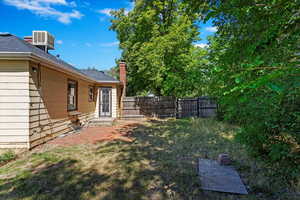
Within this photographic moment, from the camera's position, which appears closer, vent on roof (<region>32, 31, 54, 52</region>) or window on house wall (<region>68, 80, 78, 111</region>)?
window on house wall (<region>68, 80, 78, 111</region>)

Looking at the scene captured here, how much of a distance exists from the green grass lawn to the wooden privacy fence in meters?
6.41

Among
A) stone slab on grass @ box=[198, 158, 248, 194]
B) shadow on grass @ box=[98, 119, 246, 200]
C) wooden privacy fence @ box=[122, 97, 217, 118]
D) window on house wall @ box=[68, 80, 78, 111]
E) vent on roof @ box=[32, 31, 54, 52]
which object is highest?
vent on roof @ box=[32, 31, 54, 52]

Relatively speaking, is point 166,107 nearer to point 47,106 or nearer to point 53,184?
point 47,106

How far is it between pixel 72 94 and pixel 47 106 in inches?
85.0

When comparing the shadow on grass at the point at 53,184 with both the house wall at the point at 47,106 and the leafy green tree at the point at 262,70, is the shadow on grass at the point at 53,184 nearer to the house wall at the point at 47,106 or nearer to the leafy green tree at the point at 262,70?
the house wall at the point at 47,106

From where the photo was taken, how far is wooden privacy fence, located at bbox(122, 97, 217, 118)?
11.2 meters

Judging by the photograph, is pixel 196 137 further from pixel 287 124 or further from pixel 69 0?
pixel 69 0

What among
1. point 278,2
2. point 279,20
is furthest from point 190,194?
point 278,2

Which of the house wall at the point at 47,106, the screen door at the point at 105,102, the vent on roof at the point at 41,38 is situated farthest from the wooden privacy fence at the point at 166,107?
the vent on roof at the point at 41,38

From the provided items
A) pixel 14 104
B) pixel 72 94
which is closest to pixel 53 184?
pixel 14 104

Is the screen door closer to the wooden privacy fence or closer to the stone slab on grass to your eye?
the wooden privacy fence

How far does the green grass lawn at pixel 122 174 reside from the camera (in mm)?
2455

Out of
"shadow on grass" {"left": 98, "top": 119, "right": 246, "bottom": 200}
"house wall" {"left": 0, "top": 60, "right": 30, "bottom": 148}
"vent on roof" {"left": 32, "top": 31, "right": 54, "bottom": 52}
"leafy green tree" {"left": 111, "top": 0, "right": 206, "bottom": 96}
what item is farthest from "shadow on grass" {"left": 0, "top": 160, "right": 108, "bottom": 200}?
"leafy green tree" {"left": 111, "top": 0, "right": 206, "bottom": 96}

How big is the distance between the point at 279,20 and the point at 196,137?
481cm
